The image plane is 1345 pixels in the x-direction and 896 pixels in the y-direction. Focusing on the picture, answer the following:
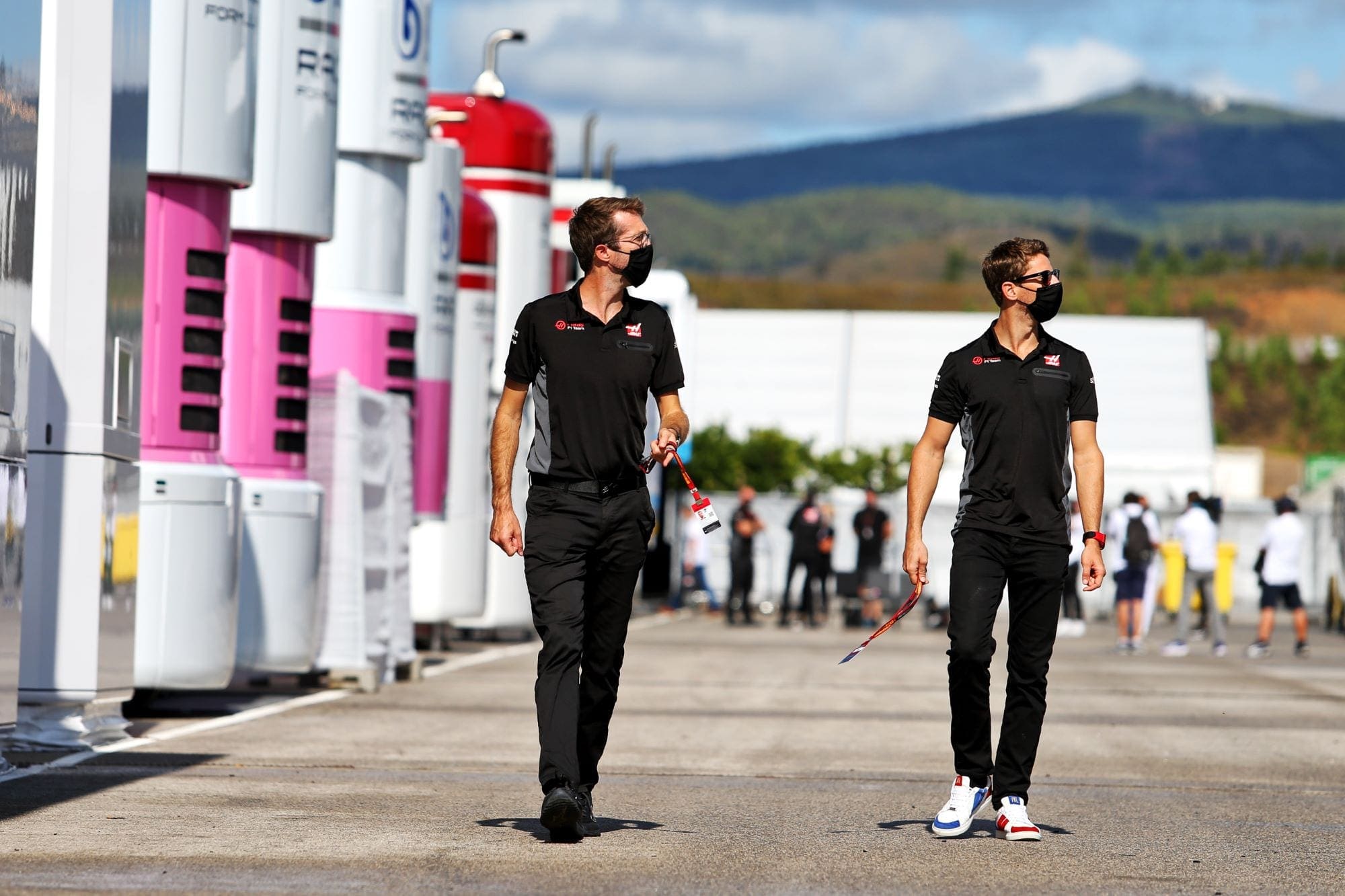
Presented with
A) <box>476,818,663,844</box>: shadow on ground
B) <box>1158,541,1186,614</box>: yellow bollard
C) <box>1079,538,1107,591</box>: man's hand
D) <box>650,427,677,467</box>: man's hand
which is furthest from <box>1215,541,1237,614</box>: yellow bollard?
<box>650,427,677,467</box>: man's hand

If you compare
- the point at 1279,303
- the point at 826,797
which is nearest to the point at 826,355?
the point at 826,797

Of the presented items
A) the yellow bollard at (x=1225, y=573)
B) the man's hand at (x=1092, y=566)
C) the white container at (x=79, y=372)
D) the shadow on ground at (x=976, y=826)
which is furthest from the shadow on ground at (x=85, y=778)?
the yellow bollard at (x=1225, y=573)

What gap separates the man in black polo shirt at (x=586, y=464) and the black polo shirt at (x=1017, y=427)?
102cm

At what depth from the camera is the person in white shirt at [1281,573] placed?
2462cm

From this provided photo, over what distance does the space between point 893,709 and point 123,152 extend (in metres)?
6.18

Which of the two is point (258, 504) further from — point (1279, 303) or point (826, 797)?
point (1279, 303)

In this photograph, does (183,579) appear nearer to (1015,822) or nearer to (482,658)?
(1015,822)

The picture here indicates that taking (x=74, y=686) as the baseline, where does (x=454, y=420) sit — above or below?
above

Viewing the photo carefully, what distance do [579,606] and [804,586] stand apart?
23507mm

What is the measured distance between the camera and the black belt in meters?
7.36

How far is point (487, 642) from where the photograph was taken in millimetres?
23531

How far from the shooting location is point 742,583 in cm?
3186

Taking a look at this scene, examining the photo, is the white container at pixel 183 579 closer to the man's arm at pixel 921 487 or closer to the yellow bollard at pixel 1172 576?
the man's arm at pixel 921 487

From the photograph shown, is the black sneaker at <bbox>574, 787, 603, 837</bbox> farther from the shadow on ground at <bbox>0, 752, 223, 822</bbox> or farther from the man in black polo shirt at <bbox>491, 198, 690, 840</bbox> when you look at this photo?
the shadow on ground at <bbox>0, 752, 223, 822</bbox>
